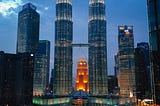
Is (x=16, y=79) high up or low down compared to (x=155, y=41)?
down

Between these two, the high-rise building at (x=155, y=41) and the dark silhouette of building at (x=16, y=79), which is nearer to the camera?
the high-rise building at (x=155, y=41)

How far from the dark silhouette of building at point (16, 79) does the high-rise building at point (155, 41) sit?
398 ft

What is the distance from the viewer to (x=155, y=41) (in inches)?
2936

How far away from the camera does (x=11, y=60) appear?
649 feet

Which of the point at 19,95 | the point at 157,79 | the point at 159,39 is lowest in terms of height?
the point at 19,95

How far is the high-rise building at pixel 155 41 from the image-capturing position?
74188mm

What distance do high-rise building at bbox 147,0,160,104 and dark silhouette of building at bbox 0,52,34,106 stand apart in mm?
121285

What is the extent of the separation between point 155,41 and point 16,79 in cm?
13614

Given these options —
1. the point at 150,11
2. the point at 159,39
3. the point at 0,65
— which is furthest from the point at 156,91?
the point at 0,65

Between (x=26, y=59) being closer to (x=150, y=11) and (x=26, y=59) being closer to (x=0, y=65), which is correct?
(x=0, y=65)

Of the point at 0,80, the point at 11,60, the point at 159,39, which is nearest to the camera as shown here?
the point at 159,39

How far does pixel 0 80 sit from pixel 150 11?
13587 centimetres

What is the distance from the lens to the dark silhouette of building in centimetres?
17900

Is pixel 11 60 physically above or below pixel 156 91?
above
